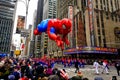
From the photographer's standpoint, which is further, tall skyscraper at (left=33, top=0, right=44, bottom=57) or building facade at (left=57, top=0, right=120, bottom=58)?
tall skyscraper at (left=33, top=0, right=44, bottom=57)

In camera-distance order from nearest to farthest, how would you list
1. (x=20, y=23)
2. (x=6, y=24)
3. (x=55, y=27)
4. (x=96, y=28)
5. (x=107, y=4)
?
(x=55, y=27)
(x=20, y=23)
(x=96, y=28)
(x=107, y=4)
(x=6, y=24)

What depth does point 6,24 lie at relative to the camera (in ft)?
323

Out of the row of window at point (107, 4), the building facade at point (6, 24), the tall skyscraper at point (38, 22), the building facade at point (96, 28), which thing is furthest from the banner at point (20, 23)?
the tall skyscraper at point (38, 22)

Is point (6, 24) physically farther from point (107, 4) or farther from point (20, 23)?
point (20, 23)

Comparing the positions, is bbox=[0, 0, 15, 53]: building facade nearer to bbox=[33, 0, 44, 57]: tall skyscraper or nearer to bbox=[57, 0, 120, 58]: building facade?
bbox=[33, 0, 44, 57]: tall skyscraper

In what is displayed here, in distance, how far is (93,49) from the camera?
40281 millimetres

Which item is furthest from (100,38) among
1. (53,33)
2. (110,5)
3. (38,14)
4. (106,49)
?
(38,14)

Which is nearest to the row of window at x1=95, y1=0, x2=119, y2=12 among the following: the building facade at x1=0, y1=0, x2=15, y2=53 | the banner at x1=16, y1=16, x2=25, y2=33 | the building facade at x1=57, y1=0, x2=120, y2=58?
the building facade at x1=57, y1=0, x2=120, y2=58

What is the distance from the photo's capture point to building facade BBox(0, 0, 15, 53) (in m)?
95.6

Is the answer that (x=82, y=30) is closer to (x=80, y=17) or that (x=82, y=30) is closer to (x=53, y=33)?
(x=80, y=17)

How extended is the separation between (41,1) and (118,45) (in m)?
125

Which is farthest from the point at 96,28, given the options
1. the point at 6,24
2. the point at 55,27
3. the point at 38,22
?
the point at 38,22

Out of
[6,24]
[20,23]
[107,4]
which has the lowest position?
[20,23]

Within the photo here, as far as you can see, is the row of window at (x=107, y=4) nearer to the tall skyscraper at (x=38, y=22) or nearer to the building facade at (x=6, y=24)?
the building facade at (x=6, y=24)
